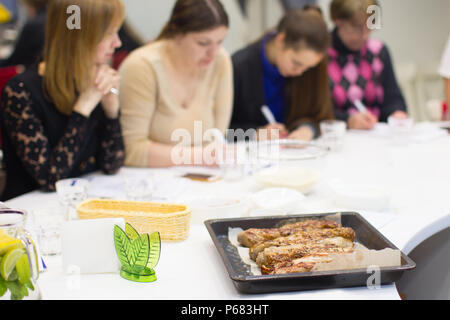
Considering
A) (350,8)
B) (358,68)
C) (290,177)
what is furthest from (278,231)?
(358,68)

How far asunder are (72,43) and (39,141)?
342 mm

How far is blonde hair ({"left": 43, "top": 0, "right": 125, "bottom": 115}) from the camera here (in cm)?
167

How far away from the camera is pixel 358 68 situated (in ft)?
10.0

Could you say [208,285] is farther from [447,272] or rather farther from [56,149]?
[447,272]

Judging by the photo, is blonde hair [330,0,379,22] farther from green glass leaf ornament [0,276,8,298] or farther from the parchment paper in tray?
green glass leaf ornament [0,276,8,298]

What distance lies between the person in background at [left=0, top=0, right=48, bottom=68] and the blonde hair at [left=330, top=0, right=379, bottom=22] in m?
1.87

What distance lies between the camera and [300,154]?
1848 millimetres

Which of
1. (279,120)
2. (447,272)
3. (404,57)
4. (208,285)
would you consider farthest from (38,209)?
(404,57)

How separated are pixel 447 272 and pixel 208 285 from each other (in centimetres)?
105

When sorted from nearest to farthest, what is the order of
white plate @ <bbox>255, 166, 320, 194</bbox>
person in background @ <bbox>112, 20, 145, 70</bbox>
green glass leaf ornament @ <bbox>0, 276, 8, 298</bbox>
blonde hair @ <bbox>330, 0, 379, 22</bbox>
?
green glass leaf ornament @ <bbox>0, 276, 8, 298</bbox> < white plate @ <bbox>255, 166, 320, 194</bbox> < blonde hair @ <bbox>330, 0, 379, 22</bbox> < person in background @ <bbox>112, 20, 145, 70</bbox>

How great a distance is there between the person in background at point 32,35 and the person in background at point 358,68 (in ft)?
6.23

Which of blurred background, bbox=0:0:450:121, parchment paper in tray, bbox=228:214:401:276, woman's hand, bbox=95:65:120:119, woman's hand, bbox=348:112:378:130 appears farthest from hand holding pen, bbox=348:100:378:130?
blurred background, bbox=0:0:450:121

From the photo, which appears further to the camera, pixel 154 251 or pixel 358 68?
pixel 358 68

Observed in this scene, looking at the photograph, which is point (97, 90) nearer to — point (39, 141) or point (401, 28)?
point (39, 141)
